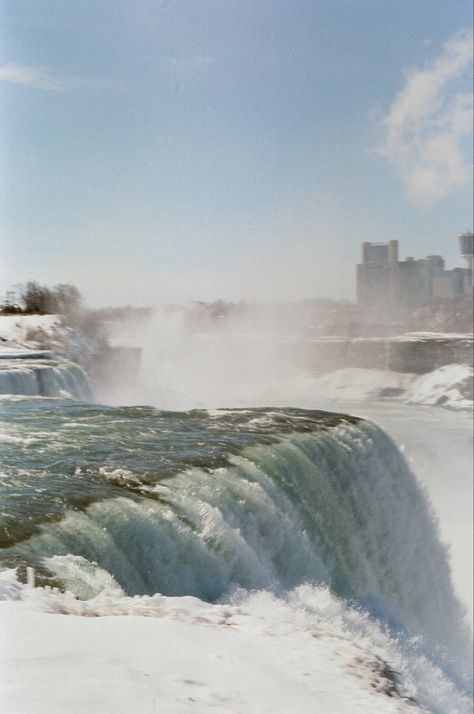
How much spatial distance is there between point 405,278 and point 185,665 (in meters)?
34.0

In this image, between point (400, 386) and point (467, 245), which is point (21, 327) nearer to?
point (400, 386)

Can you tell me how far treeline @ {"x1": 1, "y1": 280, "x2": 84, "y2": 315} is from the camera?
10.7m

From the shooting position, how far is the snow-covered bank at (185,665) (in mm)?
2146

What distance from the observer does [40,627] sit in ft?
8.04

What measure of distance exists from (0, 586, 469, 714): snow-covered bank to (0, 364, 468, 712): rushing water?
212 mm

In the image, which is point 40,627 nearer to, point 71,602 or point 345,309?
point 71,602

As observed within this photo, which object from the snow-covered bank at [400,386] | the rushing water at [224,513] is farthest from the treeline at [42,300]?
the snow-covered bank at [400,386]

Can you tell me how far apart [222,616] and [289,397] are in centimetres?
2724

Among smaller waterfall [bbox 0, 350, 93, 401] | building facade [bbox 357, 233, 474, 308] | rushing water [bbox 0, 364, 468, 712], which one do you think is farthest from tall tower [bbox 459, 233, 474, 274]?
rushing water [bbox 0, 364, 468, 712]

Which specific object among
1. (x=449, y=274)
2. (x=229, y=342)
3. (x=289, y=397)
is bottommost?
(x=289, y=397)

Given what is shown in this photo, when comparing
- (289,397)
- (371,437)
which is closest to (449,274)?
(289,397)

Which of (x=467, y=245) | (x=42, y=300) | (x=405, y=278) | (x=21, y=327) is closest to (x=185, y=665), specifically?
(x=21, y=327)

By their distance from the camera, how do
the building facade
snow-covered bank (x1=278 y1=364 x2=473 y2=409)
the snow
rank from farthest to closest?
the building facade, snow-covered bank (x1=278 y1=364 x2=473 y2=409), the snow

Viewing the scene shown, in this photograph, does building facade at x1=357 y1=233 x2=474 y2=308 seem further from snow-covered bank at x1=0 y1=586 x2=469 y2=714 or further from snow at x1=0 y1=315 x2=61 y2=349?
snow-covered bank at x1=0 y1=586 x2=469 y2=714
